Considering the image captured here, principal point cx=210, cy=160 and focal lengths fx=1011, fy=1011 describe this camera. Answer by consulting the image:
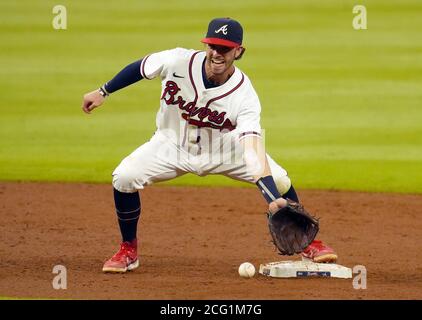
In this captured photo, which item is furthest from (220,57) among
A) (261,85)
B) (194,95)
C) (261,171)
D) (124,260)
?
(261,85)

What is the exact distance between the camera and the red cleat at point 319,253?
7.46m

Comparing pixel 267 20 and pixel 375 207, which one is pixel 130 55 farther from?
pixel 375 207

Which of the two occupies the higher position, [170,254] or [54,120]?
[54,120]

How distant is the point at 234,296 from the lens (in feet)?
21.2

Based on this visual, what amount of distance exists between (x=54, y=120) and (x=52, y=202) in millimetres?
3706

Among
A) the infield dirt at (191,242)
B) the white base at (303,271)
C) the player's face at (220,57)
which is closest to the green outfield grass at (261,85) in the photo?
the infield dirt at (191,242)

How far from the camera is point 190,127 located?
7277 mm

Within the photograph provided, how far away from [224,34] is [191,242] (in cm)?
220

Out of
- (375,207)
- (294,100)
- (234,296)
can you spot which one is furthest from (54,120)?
(234,296)

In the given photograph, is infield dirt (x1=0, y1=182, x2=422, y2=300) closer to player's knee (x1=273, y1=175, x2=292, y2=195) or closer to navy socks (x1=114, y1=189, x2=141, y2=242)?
navy socks (x1=114, y1=189, x2=141, y2=242)

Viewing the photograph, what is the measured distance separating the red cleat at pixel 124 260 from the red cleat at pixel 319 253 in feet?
4.14

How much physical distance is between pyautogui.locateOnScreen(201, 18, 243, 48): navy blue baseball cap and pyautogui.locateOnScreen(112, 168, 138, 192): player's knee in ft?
3.60

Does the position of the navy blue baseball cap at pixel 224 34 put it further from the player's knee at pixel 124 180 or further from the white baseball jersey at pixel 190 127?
the player's knee at pixel 124 180

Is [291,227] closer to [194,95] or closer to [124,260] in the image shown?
[194,95]
